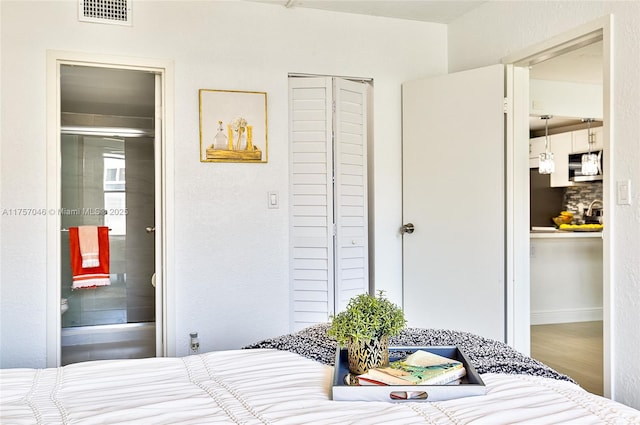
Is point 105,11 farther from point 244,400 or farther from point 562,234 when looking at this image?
point 562,234

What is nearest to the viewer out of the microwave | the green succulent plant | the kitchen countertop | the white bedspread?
the white bedspread

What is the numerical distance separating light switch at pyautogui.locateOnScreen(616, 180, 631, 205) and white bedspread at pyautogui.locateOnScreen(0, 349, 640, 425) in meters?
1.29

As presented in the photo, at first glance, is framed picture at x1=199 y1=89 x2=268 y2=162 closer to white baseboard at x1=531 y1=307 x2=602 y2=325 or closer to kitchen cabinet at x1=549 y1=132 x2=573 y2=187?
white baseboard at x1=531 y1=307 x2=602 y2=325

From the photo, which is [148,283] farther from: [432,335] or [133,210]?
[432,335]

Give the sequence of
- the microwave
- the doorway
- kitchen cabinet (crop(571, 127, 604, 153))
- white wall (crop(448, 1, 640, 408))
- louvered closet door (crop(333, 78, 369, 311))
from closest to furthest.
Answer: white wall (crop(448, 1, 640, 408)), louvered closet door (crop(333, 78, 369, 311)), the doorway, kitchen cabinet (crop(571, 127, 604, 153)), the microwave

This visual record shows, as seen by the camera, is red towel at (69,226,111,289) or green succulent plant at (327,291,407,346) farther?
red towel at (69,226,111,289)

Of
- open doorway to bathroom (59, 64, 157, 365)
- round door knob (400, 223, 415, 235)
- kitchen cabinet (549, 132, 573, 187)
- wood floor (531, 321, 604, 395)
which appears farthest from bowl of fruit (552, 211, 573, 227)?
open doorway to bathroom (59, 64, 157, 365)

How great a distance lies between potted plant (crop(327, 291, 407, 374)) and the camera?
1.26 m

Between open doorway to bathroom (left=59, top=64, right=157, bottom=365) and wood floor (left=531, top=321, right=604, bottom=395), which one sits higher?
open doorway to bathroom (left=59, top=64, right=157, bottom=365)

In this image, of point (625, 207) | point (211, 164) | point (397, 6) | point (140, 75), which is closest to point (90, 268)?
point (211, 164)

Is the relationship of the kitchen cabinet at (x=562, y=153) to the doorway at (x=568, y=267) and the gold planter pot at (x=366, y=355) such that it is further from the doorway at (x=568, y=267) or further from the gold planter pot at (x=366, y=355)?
the gold planter pot at (x=366, y=355)

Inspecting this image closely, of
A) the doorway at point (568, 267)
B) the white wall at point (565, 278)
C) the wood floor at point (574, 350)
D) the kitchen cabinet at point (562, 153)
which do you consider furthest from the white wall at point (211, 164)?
the kitchen cabinet at point (562, 153)

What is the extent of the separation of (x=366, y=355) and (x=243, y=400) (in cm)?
33

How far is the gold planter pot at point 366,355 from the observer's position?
4.14 ft
